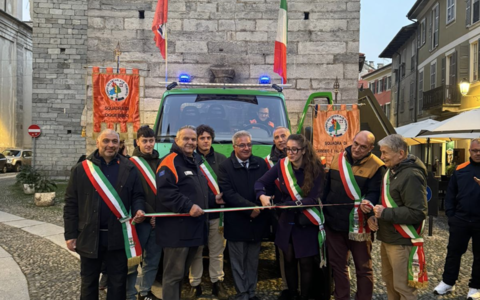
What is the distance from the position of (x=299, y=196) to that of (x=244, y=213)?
2.02 feet

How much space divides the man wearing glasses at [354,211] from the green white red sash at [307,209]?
3.7 inches

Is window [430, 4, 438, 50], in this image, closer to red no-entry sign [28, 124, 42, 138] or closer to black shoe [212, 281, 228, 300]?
red no-entry sign [28, 124, 42, 138]

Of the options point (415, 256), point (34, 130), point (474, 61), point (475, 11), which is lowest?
point (415, 256)

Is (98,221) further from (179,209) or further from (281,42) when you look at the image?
(281,42)

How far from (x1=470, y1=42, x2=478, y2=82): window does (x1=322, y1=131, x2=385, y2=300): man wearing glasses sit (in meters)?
Result: 18.5

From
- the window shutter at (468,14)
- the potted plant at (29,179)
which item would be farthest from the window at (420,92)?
the potted plant at (29,179)

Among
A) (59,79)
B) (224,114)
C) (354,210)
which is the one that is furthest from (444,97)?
(354,210)

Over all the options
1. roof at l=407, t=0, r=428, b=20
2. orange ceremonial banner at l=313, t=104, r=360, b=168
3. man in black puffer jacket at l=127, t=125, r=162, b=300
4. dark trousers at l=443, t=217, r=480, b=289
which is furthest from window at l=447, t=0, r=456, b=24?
man in black puffer jacket at l=127, t=125, r=162, b=300

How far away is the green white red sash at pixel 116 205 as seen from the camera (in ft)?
12.1

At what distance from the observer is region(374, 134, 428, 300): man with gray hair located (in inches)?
142

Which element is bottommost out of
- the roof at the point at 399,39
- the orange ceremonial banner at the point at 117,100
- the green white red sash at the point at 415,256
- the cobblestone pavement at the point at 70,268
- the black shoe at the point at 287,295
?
the cobblestone pavement at the point at 70,268

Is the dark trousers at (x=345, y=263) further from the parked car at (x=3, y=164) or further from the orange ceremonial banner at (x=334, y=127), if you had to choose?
the parked car at (x=3, y=164)

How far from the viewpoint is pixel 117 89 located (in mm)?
8242

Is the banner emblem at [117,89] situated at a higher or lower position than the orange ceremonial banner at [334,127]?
higher
